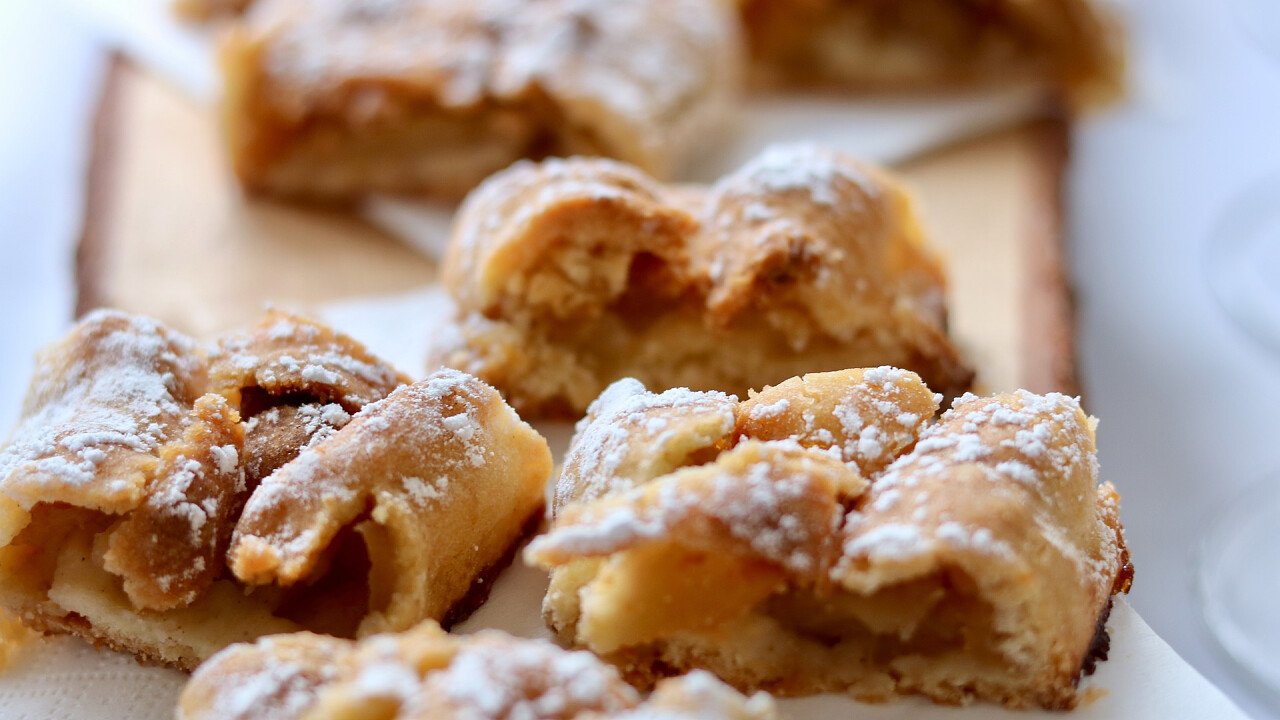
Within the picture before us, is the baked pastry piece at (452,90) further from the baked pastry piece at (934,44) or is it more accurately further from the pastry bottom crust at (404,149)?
the baked pastry piece at (934,44)

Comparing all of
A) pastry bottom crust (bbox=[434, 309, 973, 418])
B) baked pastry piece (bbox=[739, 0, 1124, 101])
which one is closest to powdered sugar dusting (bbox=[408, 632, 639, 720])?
pastry bottom crust (bbox=[434, 309, 973, 418])

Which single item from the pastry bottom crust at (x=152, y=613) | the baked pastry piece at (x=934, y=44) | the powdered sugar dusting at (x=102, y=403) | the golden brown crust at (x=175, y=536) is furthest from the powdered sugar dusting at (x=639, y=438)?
the baked pastry piece at (x=934, y=44)

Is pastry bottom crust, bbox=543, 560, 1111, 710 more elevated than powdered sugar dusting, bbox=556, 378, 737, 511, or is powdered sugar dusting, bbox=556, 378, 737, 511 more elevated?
powdered sugar dusting, bbox=556, 378, 737, 511

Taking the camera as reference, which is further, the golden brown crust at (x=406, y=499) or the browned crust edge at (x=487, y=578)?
the browned crust edge at (x=487, y=578)

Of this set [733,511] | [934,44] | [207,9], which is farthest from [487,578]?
[207,9]

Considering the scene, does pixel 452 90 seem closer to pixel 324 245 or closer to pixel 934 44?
pixel 324 245

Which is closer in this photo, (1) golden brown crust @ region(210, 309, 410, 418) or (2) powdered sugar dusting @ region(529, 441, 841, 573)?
(2) powdered sugar dusting @ region(529, 441, 841, 573)

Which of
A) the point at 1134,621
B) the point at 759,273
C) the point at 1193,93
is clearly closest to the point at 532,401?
the point at 759,273

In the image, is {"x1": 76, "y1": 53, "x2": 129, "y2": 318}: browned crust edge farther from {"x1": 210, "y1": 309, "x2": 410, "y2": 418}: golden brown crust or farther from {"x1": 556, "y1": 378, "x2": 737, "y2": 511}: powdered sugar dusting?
{"x1": 556, "y1": 378, "x2": 737, "y2": 511}: powdered sugar dusting
